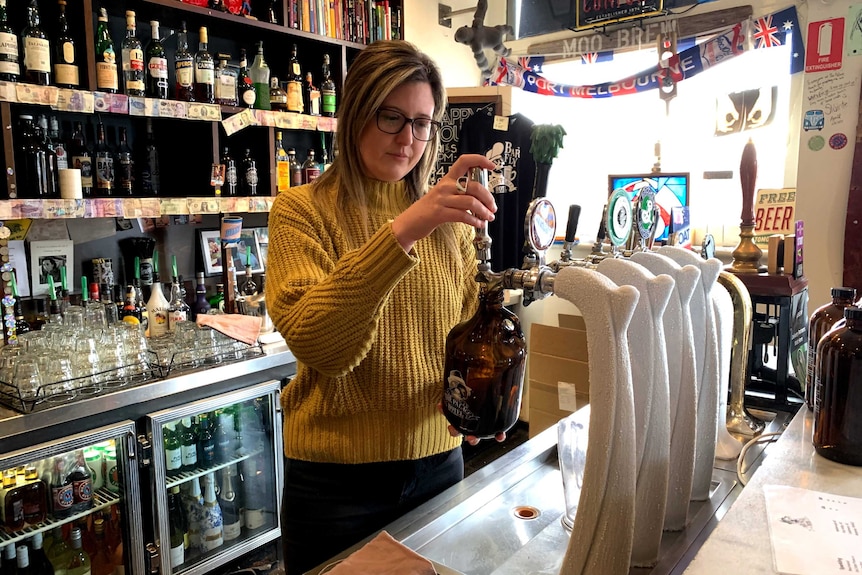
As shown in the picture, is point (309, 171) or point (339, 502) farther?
point (309, 171)

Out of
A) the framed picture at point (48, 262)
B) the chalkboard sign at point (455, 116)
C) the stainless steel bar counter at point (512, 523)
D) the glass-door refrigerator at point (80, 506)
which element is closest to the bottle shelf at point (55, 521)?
the glass-door refrigerator at point (80, 506)

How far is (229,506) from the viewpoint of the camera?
2.65 meters

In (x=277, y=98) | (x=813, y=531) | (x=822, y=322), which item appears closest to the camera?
(x=813, y=531)

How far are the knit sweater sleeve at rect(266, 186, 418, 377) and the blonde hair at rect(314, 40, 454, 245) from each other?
0.12 m

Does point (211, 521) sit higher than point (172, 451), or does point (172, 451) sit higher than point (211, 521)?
point (172, 451)

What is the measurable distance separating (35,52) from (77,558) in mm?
1760

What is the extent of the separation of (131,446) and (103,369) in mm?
274

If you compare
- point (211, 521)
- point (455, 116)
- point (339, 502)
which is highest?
point (455, 116)

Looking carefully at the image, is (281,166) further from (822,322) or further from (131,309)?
(822,322)

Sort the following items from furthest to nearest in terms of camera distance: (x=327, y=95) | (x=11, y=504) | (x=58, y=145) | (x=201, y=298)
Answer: (x=327, y=95), (x=201, y=298), (x=58, y=145), (x=11, y=504)

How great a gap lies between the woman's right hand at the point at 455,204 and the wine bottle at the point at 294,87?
2.33m

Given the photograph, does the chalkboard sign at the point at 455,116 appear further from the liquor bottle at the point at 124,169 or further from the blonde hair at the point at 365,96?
the blonde hair at the point at 365,96

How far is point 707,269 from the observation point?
3.55 feet

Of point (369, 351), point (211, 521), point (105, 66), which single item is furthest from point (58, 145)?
point (369, 351)
